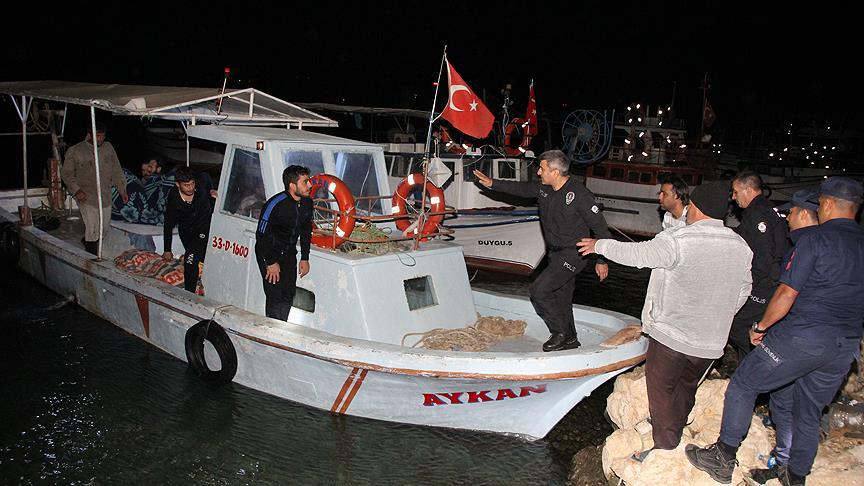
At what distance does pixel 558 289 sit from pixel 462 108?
6.81 ft

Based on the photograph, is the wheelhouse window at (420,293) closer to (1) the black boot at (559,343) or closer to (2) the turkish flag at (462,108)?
(1) the black boot at (559,343)

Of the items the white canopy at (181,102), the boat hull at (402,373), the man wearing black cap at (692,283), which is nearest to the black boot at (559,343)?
the boat hull at (402,373)

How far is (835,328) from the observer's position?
386 centimetres

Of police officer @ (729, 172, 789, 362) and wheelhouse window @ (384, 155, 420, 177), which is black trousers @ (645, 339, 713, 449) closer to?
police officer @ (729, 172, 789, 362)

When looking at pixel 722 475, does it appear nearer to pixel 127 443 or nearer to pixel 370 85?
pixel 127 443

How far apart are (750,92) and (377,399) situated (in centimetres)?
5168

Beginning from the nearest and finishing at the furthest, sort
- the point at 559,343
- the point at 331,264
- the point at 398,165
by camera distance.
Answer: the point at 559,343 → the point at 331,264 → the point at 398,165

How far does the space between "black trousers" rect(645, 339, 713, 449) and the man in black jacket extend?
343 centimetres

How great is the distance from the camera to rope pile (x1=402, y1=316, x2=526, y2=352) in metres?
6.10

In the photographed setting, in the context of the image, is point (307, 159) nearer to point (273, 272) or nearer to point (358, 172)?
point (358, 172)

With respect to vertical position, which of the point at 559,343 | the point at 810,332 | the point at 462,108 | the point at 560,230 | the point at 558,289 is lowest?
the point at 559,343

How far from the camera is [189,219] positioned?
287 inches

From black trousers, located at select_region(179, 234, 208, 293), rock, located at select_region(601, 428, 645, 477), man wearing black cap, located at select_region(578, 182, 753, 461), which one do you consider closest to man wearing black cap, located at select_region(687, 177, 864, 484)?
man wearing black cap, located at select_region(578, 182, 753, 461)

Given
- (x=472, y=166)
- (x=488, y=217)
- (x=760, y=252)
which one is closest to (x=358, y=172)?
(x=760, y=252)
